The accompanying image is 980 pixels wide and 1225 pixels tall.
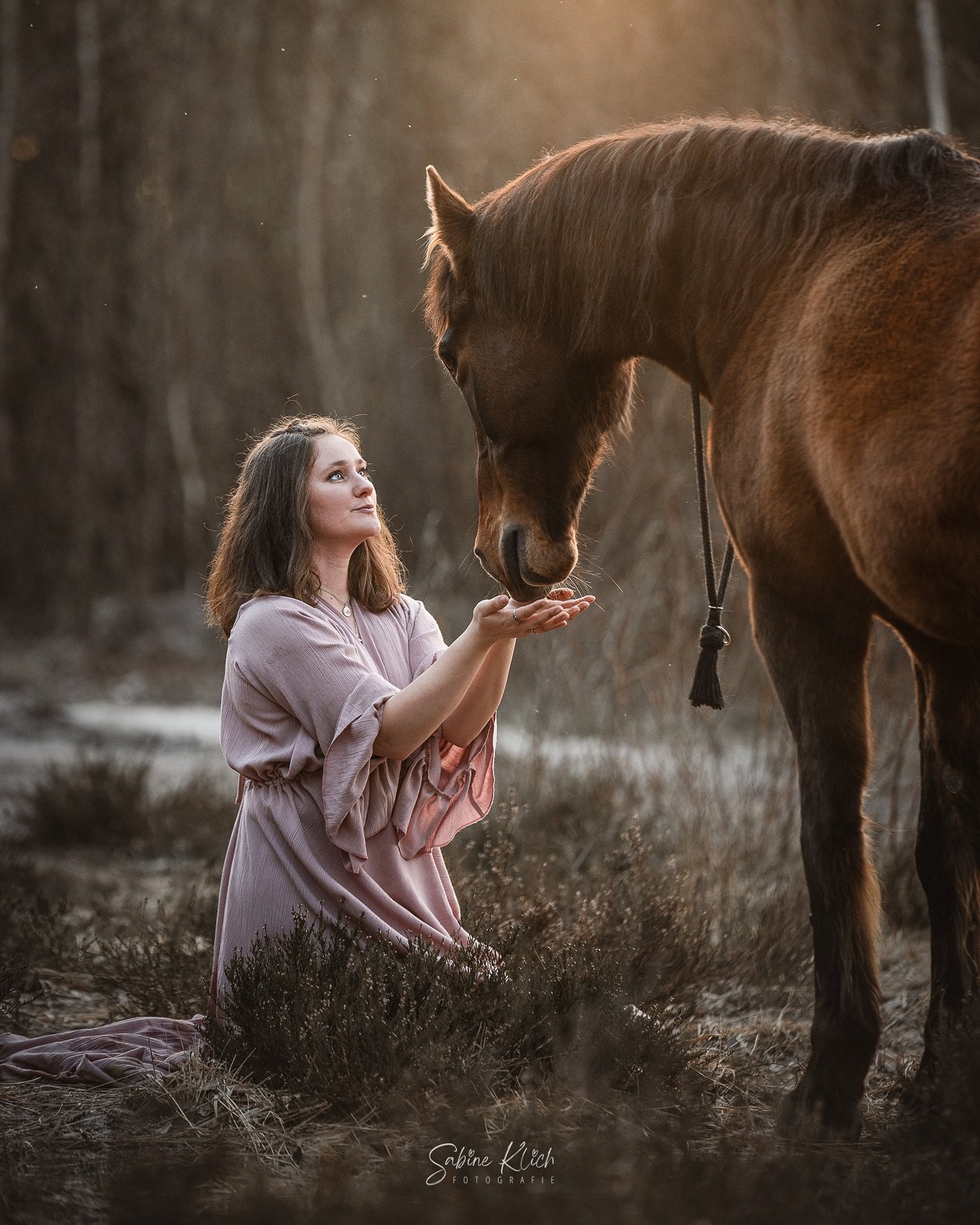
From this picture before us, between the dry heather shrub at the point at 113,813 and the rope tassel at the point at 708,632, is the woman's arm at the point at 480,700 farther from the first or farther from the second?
the dry heather shrub at the point at 113,813

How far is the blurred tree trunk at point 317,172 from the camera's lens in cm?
1488

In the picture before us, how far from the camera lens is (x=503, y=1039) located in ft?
7.66

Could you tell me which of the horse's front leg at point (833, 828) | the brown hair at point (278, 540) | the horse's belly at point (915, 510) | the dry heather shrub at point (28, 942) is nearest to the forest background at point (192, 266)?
the dry heather shrub at point (28, 942)

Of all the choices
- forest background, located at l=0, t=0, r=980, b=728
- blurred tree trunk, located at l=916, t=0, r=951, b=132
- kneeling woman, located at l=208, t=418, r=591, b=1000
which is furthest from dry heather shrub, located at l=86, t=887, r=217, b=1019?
forest background, located at l=0, t=0, r=980, b=728

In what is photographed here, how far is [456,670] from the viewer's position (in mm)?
2326

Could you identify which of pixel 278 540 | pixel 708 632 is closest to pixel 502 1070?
pixel 708 632

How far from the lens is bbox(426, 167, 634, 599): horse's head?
8.28ft

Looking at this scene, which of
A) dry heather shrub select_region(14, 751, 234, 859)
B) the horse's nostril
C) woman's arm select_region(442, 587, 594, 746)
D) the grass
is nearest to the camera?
the grass

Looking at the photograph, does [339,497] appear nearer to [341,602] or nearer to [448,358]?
[341,602]

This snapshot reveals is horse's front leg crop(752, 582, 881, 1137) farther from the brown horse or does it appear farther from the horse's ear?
the horse's ear

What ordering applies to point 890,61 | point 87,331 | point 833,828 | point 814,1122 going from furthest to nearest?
1. point 87,331
2. point 890,61
3. point 833,828
4. point 814,1122

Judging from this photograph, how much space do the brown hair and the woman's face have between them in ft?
0.07

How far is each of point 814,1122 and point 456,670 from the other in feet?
3.62

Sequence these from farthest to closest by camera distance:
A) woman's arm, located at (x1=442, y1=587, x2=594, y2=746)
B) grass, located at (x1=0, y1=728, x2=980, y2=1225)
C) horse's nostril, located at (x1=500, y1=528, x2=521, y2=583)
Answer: horse's nostril, located at (x1=500, y1=528, x2=521, y2=583) < woman's arm, located at (x1=442, y1=587, x2=594, y2=746) < grass, located at (x1=0, y1=728, x2=980, y2=1225)
